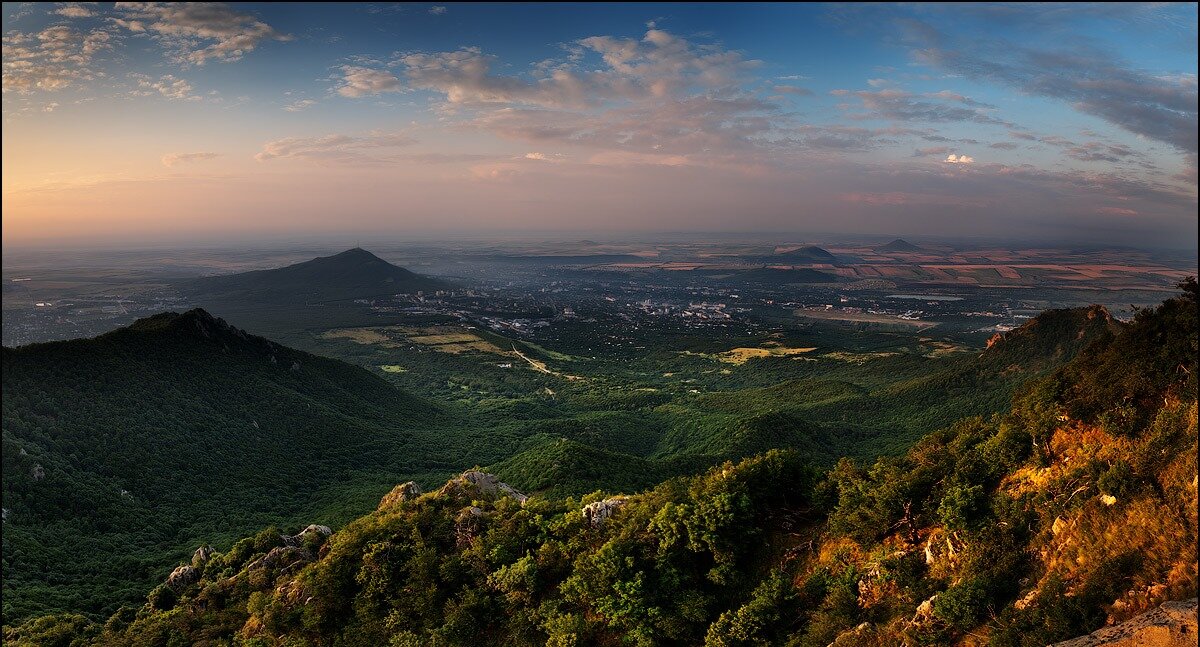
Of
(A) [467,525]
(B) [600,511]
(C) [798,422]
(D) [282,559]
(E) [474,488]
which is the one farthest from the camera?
(C) [798,422]

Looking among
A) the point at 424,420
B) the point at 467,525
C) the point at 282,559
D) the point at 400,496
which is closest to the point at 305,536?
the point at 282,559

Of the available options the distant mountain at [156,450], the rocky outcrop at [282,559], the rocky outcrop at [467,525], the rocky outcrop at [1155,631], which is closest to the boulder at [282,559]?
the rocky outcrop at [282,559]

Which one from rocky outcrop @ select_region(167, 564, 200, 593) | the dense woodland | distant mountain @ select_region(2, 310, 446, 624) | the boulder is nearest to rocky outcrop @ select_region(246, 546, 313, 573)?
the boulder

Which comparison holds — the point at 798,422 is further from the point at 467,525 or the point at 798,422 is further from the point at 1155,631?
the point at 1155,631

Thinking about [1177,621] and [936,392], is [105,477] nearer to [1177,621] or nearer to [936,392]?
[1177,621]

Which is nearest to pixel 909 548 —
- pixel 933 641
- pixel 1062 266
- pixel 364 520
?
pixel 933 641
